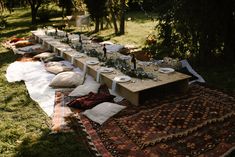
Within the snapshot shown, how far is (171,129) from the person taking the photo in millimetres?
6004

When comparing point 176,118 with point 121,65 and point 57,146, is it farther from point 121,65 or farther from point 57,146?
point 121,65

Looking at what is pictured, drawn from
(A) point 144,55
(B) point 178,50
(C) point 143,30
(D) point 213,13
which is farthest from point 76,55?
(C) point 143,30

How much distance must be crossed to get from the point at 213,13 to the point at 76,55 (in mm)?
4472

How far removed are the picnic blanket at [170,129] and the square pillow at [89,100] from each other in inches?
13.6

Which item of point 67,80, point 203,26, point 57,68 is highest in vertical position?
point 203,26

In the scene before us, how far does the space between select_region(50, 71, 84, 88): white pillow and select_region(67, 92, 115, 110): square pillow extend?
116cm

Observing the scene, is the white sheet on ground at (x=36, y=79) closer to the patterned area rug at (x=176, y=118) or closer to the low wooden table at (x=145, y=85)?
the low wooden table at (x=145, y=85)

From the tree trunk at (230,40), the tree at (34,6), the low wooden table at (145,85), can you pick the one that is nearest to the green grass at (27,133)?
the low wooden table at (145,85)

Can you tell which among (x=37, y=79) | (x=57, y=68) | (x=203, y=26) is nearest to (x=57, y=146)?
(x=37, y=79)

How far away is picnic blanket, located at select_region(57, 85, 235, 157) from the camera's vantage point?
537 centimetres

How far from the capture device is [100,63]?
9.22 m

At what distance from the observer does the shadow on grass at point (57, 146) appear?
17.7ft

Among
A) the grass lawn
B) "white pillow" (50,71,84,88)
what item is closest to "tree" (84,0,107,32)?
the grass lawn

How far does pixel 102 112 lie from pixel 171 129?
4.90 ft
